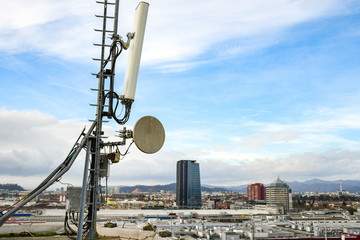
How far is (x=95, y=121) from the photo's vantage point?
30.9 feet

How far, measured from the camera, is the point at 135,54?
30.9ft

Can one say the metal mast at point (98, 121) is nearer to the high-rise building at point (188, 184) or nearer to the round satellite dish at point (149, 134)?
the round satellite dish at point (149, 134)

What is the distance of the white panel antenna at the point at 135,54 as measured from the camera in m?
9.36

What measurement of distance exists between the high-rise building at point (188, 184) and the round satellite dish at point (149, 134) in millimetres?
141801

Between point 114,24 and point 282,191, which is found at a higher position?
point 114,24

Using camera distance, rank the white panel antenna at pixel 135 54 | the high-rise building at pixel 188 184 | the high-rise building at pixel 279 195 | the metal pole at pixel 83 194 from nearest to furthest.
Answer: the metal pole at pixel 83 194
the white panel antenna at pixel 135 54
the high-rise building at pixel 188 184
the high-rise building at pixel 279 195

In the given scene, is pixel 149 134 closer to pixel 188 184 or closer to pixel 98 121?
pixel 98 121

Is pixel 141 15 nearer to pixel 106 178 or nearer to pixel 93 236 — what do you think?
pixel 106 178

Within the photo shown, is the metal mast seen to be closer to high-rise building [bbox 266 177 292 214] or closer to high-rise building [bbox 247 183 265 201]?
high-rise building [bbox 266 177 292 214]

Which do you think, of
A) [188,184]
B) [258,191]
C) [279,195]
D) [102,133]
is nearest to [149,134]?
[102,133]

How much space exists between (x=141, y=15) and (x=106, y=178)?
520cm

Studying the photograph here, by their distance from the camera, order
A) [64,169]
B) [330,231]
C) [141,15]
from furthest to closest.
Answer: [330,231] → [141,15] → [64,169]

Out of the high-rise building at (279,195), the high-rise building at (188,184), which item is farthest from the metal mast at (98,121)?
the high-rise building at (279,195)

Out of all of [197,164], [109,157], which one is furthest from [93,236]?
[197,164]
